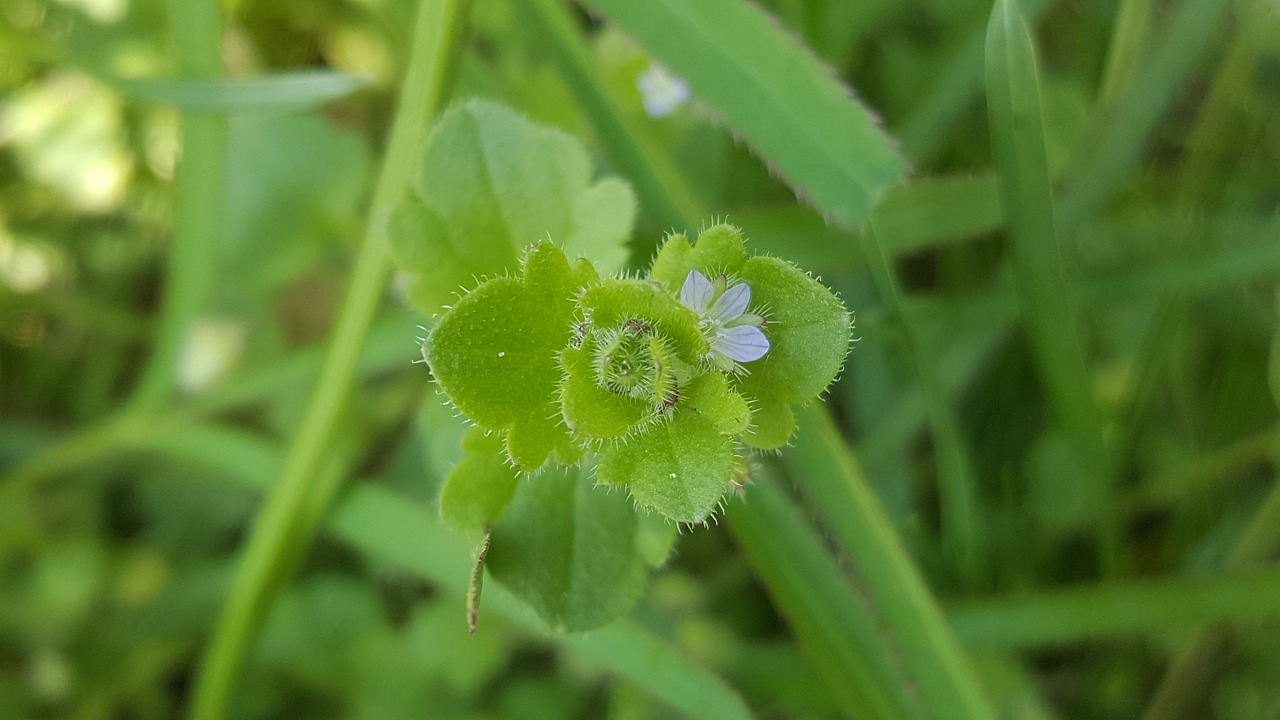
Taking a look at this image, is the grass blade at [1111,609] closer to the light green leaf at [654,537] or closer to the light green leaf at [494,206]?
the light green leaf at [654,537]

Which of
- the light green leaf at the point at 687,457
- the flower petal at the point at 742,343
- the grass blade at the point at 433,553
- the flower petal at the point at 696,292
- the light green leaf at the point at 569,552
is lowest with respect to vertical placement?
the grass blade at the point at 433,553

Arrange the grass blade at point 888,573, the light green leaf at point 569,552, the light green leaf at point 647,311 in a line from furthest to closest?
the grass blade at point 888,573 → the light green leaf at point 569,552 → the light green leaf at point 647,311

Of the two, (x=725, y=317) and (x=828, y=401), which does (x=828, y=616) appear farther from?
(x=828, y=401)

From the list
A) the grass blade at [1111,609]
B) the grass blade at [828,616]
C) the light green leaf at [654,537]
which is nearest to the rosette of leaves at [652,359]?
the light green leaf at [654,537]

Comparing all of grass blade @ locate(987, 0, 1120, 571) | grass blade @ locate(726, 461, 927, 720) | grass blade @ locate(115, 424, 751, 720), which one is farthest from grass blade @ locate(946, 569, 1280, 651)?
grass blade @ locate(115, 424, 751, 720)

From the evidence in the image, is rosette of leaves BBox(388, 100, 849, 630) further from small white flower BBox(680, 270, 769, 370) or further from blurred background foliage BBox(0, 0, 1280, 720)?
blurred background foliage BBox(0, 0, 1280, 720)

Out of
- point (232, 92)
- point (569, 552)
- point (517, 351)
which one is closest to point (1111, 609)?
point (569, 552)
